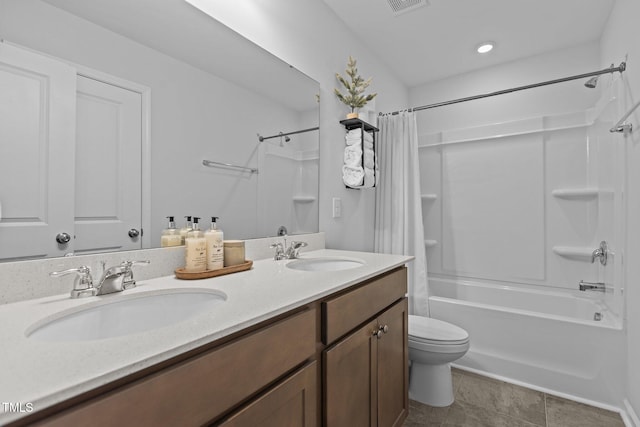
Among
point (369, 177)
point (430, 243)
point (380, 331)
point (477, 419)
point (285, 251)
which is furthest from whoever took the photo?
point (430, 243)

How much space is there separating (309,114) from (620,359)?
2234 mm

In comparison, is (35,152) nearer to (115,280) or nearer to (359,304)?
(115,280)

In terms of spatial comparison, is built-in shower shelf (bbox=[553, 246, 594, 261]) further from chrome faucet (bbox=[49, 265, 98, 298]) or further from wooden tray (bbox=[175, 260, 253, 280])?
chrome faucet (bbox=[49, 265, 98, 298])

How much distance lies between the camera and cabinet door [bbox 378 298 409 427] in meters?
1.29

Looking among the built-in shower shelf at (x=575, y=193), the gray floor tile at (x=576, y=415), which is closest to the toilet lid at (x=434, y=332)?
the gray floor tile at (x=576, y=415)

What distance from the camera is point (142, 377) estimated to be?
51 centimetres

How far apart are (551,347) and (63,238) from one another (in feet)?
8.19

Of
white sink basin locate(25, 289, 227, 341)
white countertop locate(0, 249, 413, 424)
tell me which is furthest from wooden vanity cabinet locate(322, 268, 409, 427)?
white sink basin locate(25, 289, 227, 341)

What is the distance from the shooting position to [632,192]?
170 centimetres

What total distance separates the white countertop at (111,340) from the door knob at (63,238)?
16 centimetres

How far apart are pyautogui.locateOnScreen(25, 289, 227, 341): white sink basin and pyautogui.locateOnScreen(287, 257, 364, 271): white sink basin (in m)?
0.62

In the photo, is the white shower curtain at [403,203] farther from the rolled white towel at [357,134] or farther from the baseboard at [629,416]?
the baseboard at [629,416]

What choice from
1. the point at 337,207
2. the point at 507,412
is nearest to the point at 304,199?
the point at 337,207

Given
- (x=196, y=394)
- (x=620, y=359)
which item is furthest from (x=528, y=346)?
(x=196, y=394)
